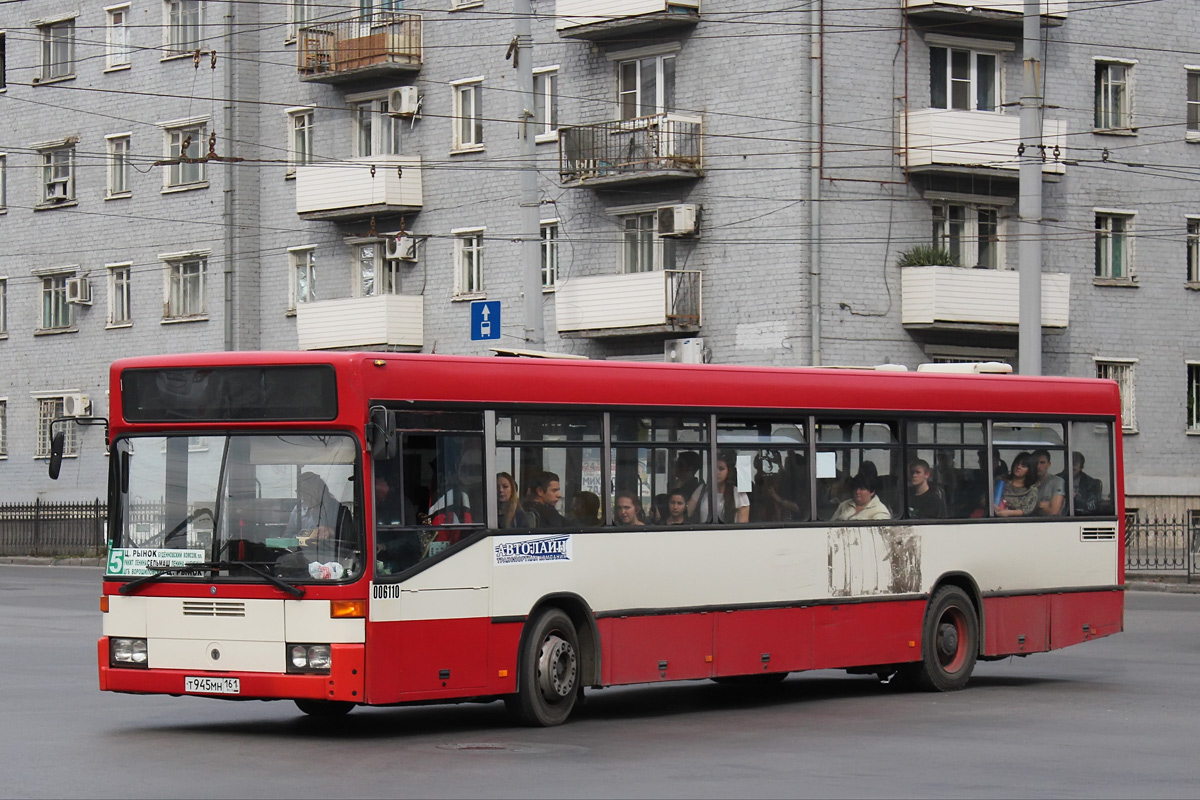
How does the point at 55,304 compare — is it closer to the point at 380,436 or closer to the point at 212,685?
the point at 212,685

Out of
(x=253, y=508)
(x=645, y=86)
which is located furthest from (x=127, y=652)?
(x=645, y=86)

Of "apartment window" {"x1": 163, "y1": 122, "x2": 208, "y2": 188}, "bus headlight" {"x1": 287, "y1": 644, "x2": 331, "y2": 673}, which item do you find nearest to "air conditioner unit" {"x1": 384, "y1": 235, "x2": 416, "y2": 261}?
"apartment window" {"x1": 163, "y1": 122, "x2": 208, "y2": 188}

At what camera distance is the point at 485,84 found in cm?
4200

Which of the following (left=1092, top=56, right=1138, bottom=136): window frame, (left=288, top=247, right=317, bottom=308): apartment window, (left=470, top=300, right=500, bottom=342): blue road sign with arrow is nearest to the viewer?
(left=470, top=300, right=500, bottom=342): blue road sign with arrow


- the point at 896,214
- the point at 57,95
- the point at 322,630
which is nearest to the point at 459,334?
the point at 896,214

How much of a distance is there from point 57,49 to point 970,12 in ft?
81.5

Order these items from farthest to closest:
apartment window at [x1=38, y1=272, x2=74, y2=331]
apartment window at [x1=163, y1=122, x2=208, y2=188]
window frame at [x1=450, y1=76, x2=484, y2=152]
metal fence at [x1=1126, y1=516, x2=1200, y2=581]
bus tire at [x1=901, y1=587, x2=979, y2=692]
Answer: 1. apartment window at [x1=38, y1=272, x2=74, y2=331]
2. apartment window at [x1=163, y1=122, x2=208, y2=188]
3. window frame at [x1=450, y1=76, x2=484, y2=152]
4. metal fence at [x1=1126, y1=516, x2=1200, y2=581]
5. bus tire at [x1=901, y1=587, x2=979, y2=692]

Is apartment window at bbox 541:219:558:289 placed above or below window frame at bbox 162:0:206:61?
below

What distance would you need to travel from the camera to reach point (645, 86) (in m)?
39.1

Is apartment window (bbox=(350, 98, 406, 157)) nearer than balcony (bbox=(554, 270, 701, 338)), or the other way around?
balcony (bbox=(554, 270, 701, 338))

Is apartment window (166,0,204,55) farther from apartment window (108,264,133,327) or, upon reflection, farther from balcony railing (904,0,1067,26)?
balcony railing (904,0,1067,26)

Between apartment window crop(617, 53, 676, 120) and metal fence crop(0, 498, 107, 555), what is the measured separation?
1593 cm

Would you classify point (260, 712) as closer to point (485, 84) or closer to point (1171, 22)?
point (485, 84)

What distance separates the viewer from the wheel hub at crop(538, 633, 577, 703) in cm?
1386
